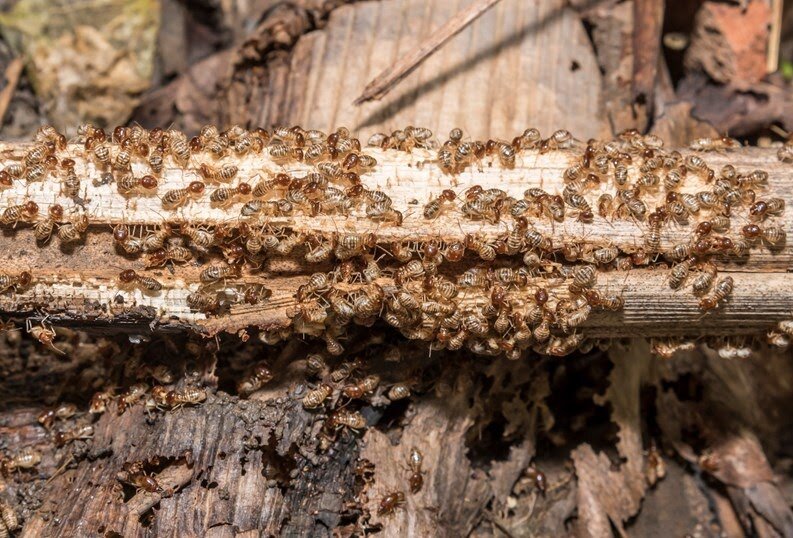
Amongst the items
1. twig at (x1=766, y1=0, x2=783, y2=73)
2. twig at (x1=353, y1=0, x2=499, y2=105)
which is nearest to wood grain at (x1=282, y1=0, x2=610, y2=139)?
twig at (x1=353, y1=0, x2=499, y2=105)

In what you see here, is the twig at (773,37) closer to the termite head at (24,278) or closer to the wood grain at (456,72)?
the wood grain at (456,72)

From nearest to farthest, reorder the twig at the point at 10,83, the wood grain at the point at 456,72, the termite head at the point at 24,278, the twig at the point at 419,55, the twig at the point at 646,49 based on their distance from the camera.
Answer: the termite head at the point at 24,278
the twig at the point at 419,55
the wood grain at the point at 456,72
the twig at the point at 646,49
the twig at the point at 10,83

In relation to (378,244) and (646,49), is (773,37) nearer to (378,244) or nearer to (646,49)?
(646,49)

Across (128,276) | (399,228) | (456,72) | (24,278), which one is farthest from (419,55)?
(24,278)

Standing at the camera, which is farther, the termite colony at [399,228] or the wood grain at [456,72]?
the wood grain at [456,72]

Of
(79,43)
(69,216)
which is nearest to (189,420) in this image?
(69,216)

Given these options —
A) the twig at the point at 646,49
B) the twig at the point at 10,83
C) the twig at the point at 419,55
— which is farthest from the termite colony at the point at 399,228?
the twig at the point at 10,83

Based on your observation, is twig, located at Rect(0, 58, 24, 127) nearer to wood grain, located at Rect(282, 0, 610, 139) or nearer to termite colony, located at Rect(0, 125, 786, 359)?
wood grain, located at Rect(282, 0, 610, 139)
